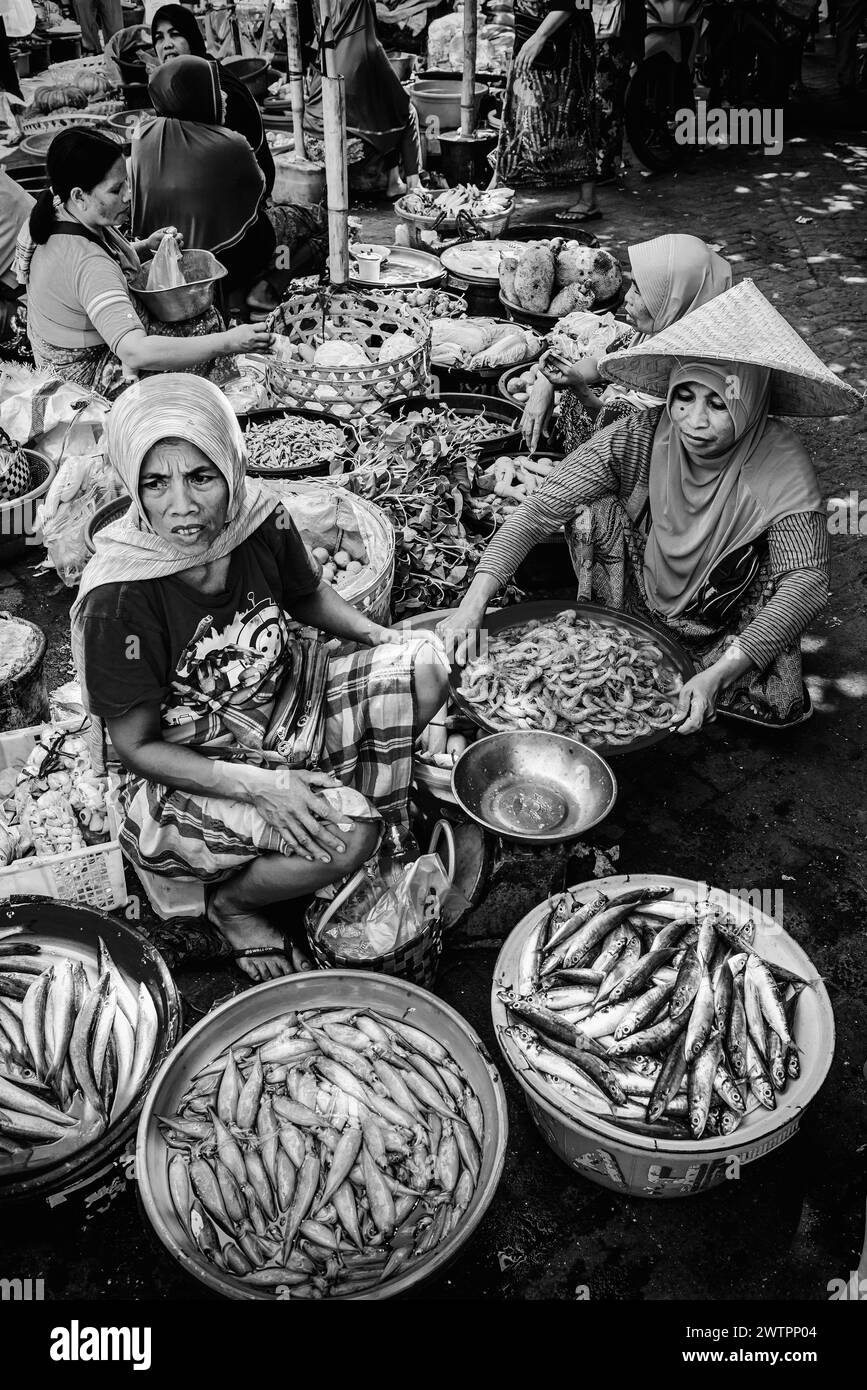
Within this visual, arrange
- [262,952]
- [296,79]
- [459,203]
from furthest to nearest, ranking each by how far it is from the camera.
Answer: [296,79]
[459,203]
[262,952]

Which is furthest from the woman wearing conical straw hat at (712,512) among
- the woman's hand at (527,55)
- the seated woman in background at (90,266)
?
the woman's hand at (527,55)

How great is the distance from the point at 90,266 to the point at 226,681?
7.71ft

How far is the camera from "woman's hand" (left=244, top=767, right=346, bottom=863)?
2.28 m

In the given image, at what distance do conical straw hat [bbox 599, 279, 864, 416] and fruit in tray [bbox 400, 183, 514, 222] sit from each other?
4334 mm

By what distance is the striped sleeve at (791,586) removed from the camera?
303cm

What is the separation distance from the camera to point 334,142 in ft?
15.4

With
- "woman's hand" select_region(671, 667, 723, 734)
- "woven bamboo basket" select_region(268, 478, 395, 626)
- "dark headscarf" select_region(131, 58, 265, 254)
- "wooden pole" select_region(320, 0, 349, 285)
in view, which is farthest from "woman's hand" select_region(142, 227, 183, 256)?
"woman's hand" select_region(671, 667, 723, 734)

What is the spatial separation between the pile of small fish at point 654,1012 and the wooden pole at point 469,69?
7.65 m

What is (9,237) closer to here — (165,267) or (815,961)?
(165,267)

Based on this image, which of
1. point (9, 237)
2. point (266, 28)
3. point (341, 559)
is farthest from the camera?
point (266, 28)

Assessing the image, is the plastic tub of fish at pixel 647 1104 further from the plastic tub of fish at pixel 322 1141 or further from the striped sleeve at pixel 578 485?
the striped sleeve at pixel 578 485

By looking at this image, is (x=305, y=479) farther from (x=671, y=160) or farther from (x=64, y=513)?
(x=671, y=160)

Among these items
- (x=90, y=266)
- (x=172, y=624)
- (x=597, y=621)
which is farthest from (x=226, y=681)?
(x=90, y=266)
